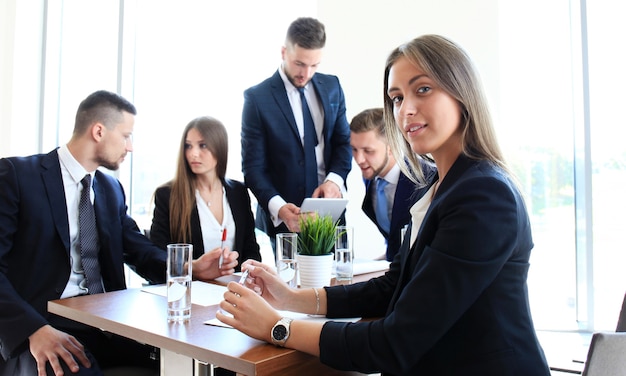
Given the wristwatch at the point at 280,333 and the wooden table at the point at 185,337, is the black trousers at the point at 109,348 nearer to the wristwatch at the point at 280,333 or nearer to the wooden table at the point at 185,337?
the wooden table at the point at 185,337

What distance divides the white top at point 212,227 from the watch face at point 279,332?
1465mm

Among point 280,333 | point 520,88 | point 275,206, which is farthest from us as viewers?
point 520,88

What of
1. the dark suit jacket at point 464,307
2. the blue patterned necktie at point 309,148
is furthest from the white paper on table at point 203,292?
the blue patterned necktie at point 309,148

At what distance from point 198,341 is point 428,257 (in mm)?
523

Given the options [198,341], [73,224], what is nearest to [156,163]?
[73,224]

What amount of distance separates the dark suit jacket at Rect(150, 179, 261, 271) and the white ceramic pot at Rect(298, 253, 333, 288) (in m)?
0.83

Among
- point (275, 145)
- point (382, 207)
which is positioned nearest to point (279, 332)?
point (382, 207)

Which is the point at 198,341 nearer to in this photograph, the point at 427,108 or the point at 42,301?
the point at 427,108

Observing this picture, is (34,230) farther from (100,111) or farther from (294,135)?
(294,135)

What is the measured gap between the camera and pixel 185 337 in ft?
3.86

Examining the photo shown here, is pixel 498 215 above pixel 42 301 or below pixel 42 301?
above

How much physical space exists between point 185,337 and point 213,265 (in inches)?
28.0

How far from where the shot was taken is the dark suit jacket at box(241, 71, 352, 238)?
2.82 metres

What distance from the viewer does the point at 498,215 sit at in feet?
3.30
